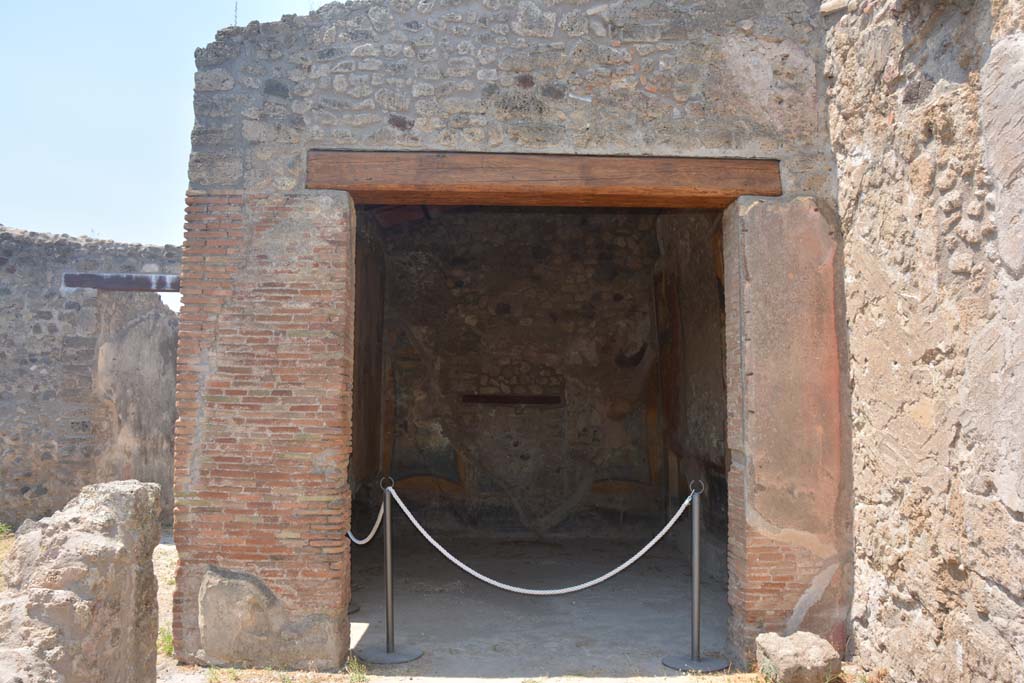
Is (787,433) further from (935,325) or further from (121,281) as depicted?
(121,281)

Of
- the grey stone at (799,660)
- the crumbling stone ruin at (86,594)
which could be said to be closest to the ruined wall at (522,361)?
the grey stone at (799,660)

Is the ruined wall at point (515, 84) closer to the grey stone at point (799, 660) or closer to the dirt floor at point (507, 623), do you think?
the grey stone at point (799, 660)

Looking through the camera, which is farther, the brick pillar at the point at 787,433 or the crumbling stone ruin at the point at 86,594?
the brick pillar at the point at 787,433

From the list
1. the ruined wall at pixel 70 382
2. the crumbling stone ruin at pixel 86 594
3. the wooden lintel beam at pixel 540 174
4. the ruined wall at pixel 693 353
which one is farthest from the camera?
the ruined wall at pixel 70 382

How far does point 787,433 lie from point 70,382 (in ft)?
30.2

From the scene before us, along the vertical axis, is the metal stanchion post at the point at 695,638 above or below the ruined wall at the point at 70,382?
below

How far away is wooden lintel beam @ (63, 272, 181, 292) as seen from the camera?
10.4 metres

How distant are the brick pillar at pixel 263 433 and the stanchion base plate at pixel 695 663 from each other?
2039mm

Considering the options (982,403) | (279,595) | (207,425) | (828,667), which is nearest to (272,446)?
(207,425)

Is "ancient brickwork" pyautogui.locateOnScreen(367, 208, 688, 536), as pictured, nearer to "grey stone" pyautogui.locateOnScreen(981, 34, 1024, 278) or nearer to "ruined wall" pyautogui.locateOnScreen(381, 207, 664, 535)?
"ruined wall" pyautogui.locateOnScreen(381, 207, 664, 535)

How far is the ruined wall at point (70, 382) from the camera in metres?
10.3

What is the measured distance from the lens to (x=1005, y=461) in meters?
3.20

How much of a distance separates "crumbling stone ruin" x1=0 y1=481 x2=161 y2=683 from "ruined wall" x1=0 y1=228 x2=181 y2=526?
751 cm

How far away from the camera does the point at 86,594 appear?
2775 mm
